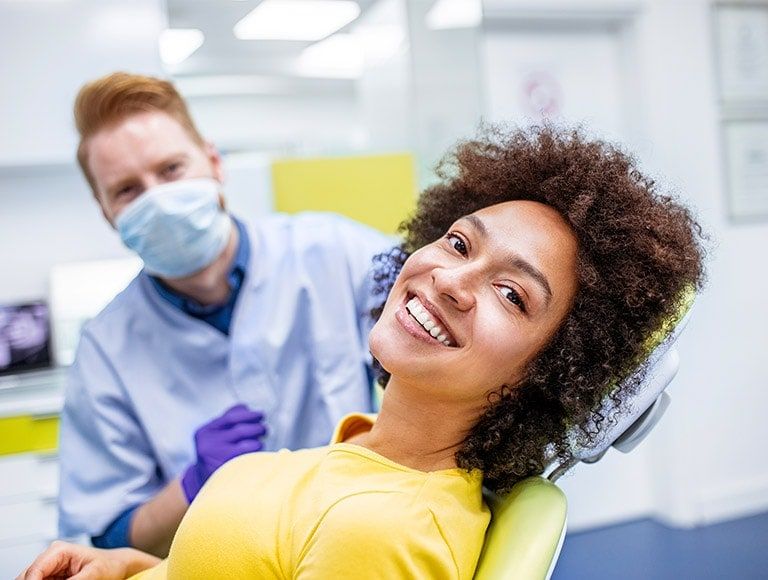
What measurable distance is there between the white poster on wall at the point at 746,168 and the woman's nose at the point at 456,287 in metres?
2.87

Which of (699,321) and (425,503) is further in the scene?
(699,321)

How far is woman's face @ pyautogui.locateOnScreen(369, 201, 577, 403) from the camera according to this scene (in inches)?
39.8

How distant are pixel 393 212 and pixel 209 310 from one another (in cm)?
141

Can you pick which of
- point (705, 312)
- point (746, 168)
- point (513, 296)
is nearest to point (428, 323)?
point (513, 296)

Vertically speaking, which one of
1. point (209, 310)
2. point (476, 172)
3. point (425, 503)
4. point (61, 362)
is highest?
point (476, 172)

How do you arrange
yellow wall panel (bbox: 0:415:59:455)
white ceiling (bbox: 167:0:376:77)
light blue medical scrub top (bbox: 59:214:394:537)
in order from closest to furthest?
light blue medical scrub top (bbox: 59:214:394:537) → yellow wall panel (bbox: 0:415:59:455) → white ceiling (bbox: 167:0:376:77)

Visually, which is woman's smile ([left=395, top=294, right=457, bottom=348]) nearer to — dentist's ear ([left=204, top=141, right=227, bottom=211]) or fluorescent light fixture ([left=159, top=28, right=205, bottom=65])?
dentist's ear ([left=204, top=141, right=227, bottom=211])

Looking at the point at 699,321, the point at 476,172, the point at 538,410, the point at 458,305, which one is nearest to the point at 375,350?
the point at 458,305

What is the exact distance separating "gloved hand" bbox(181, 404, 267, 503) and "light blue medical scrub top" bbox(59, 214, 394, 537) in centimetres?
8

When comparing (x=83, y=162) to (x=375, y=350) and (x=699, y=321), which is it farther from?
(x=699, y=321)

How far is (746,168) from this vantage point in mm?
3590

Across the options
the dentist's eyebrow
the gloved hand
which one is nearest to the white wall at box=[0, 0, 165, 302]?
the gloved hand

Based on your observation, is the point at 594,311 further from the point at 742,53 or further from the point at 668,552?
the point at 742,53

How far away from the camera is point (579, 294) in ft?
3.51
